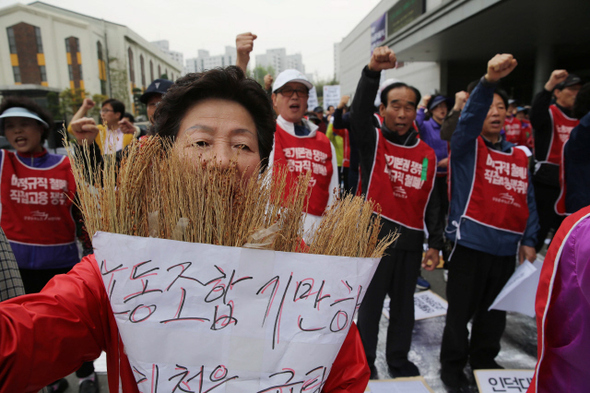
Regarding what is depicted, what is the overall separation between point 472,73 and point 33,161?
69.3 ft

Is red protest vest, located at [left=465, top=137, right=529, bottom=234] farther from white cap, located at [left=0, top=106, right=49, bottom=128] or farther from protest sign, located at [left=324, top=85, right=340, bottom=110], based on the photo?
protest sign, located at [left=324, top=85, right=340, bottom=110]

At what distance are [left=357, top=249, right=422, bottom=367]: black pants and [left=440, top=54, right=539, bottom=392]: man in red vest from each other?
303 millimetres

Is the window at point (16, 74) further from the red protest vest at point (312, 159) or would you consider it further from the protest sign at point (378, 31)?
the red protest vest at point (312, 159)

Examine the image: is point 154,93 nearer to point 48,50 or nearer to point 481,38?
point 481,38

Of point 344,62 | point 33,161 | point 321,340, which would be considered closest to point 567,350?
point 321,340

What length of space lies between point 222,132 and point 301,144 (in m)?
2.08

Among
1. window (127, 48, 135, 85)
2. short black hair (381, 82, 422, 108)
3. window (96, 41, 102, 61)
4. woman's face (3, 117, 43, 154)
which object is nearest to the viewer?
woman's face (3, 117, 43, 154)

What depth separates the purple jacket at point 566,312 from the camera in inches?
43.9

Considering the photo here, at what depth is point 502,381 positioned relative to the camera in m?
2.38

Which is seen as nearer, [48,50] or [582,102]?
[582,102]

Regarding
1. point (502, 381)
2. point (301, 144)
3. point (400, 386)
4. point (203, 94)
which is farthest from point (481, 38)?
point (203, 94)

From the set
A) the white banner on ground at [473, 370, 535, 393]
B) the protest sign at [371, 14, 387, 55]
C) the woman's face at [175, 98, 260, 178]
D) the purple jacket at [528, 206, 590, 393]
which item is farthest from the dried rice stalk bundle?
the protest sign at [371, 14, 387, 55]

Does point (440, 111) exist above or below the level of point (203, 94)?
above

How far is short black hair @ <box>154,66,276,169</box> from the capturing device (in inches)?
50.9
